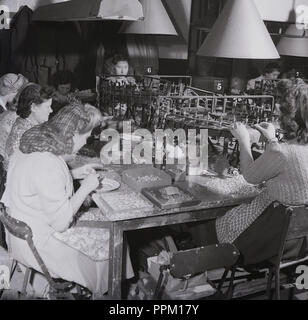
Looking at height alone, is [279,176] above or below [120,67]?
below

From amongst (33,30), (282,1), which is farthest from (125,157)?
(282,1)

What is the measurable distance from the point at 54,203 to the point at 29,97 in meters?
0.89

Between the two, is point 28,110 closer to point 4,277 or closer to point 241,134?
point 4,277

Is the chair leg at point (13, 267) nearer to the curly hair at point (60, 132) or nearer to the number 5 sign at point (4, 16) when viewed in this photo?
the curly hair at point (60, 132)

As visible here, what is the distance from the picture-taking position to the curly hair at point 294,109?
2.15 meters

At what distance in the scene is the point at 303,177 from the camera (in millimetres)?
2152

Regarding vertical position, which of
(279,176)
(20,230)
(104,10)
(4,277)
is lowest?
(4,277)

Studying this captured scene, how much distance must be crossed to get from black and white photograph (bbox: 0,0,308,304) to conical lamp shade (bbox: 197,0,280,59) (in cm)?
1

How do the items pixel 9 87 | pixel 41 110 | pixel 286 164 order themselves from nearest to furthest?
pixel 286 164 → pixel 41 110 → pixel 9 87

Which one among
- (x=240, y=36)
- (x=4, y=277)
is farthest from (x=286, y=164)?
(x=4, y=277)

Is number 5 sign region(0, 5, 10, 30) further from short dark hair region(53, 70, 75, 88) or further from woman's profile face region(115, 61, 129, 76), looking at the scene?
woman's profile face region(115, 61, 129, 76)

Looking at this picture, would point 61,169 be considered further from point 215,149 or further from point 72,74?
point 72,74

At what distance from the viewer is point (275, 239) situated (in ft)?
7.13
